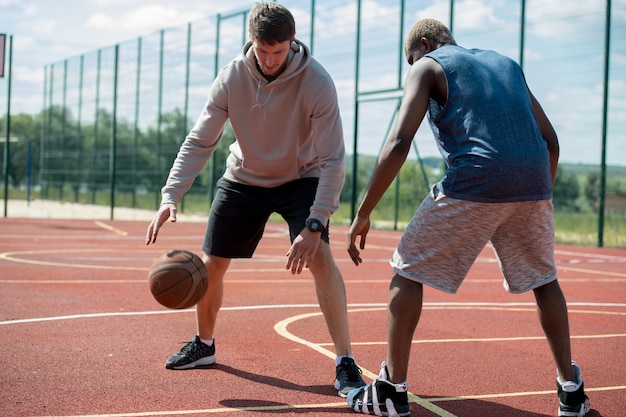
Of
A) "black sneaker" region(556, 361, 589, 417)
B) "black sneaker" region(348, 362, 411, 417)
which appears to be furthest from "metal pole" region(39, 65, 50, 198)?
"black sneaker" region(556, 361, 589, 417)

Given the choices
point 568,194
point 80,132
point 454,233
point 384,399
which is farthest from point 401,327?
point 80,132

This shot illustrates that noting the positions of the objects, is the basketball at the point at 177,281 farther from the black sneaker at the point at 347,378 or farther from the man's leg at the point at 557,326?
the man's leg at the point at 557,326

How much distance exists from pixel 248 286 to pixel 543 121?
5163mm

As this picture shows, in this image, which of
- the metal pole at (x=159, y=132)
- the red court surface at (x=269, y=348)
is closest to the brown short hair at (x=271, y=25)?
the red court surface at (x=269, y=348)

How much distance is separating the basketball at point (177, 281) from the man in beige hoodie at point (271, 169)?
0.17m

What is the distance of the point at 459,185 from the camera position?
3.80 meters

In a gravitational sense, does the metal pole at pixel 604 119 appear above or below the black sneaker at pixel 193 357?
above

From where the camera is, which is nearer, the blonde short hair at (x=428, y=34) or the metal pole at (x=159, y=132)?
the blonde short hair at (x=428, y=34)

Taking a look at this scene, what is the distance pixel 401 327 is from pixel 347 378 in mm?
641

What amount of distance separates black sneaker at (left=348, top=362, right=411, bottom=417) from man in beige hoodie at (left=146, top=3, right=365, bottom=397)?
0.32m

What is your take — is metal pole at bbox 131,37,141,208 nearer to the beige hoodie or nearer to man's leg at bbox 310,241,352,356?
the beige hoodie

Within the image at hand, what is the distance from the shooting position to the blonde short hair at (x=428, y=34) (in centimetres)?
402

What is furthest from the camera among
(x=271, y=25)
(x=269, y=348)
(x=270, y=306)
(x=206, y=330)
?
(x=270, y=306)

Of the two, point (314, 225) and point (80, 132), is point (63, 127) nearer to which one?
point (80, 132)
